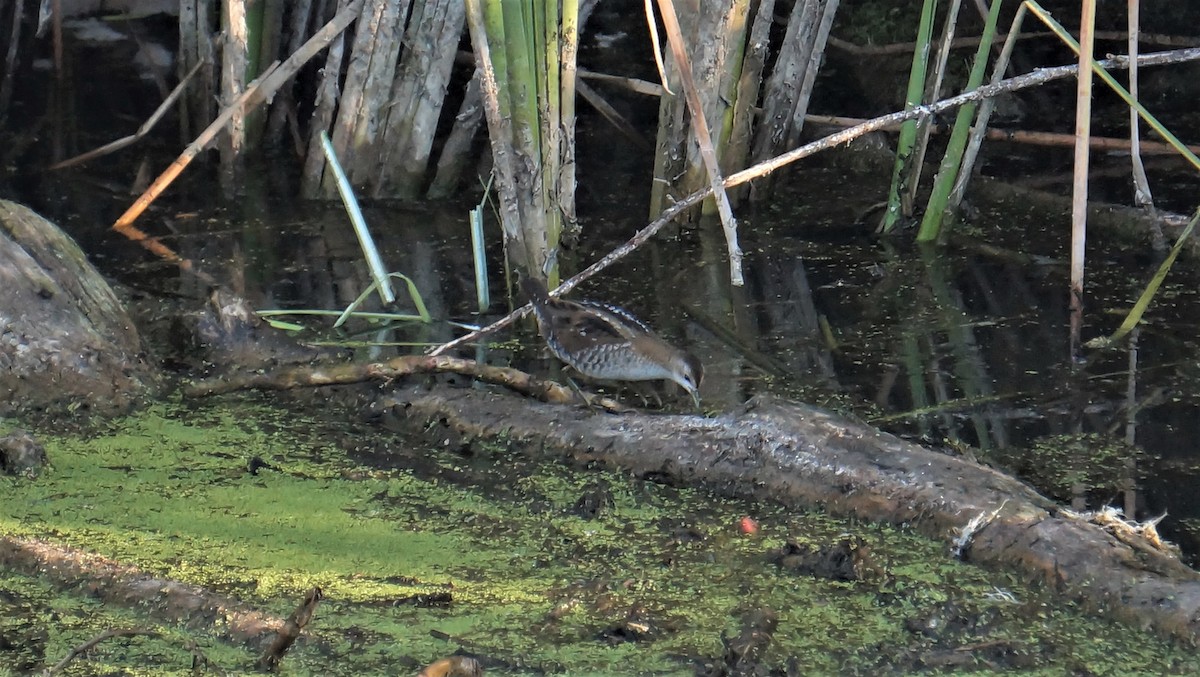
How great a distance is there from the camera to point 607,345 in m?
3.65

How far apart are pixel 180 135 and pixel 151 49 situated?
158cm

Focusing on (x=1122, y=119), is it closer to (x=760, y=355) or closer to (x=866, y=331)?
(x=866, y=331)

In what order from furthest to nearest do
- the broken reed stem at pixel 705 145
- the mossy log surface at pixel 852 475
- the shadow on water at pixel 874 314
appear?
the shadow on water at pixel 874 314 → the broken reed stem at pixel 705 145 → the mossy log surface at pixel 852 475

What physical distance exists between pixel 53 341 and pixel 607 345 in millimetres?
1431

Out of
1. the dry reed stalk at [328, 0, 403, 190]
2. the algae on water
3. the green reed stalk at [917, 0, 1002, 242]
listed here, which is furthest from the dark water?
the algae on water

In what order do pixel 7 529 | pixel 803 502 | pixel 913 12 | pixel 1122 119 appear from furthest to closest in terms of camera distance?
pixel 913 12 < pixel 1122 119 < pixel 803 502 < pixel 7 529

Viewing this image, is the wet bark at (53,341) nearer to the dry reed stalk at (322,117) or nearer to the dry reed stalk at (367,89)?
the dry reed stalk at (367,89)

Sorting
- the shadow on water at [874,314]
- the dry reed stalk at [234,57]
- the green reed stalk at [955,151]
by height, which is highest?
the dry reed stalk at [234,57]

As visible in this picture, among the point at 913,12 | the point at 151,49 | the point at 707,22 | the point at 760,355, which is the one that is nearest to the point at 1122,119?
the point at 913,12

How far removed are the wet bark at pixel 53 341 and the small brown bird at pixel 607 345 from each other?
3.56 ft

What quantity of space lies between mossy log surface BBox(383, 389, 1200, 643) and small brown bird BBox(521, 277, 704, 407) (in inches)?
14.5

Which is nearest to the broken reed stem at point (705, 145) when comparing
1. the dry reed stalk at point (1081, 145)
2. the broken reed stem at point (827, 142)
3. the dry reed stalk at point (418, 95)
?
the broken reed stem at point (827, 142)

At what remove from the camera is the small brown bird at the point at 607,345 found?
3.58 m

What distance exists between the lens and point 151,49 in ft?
25.6
